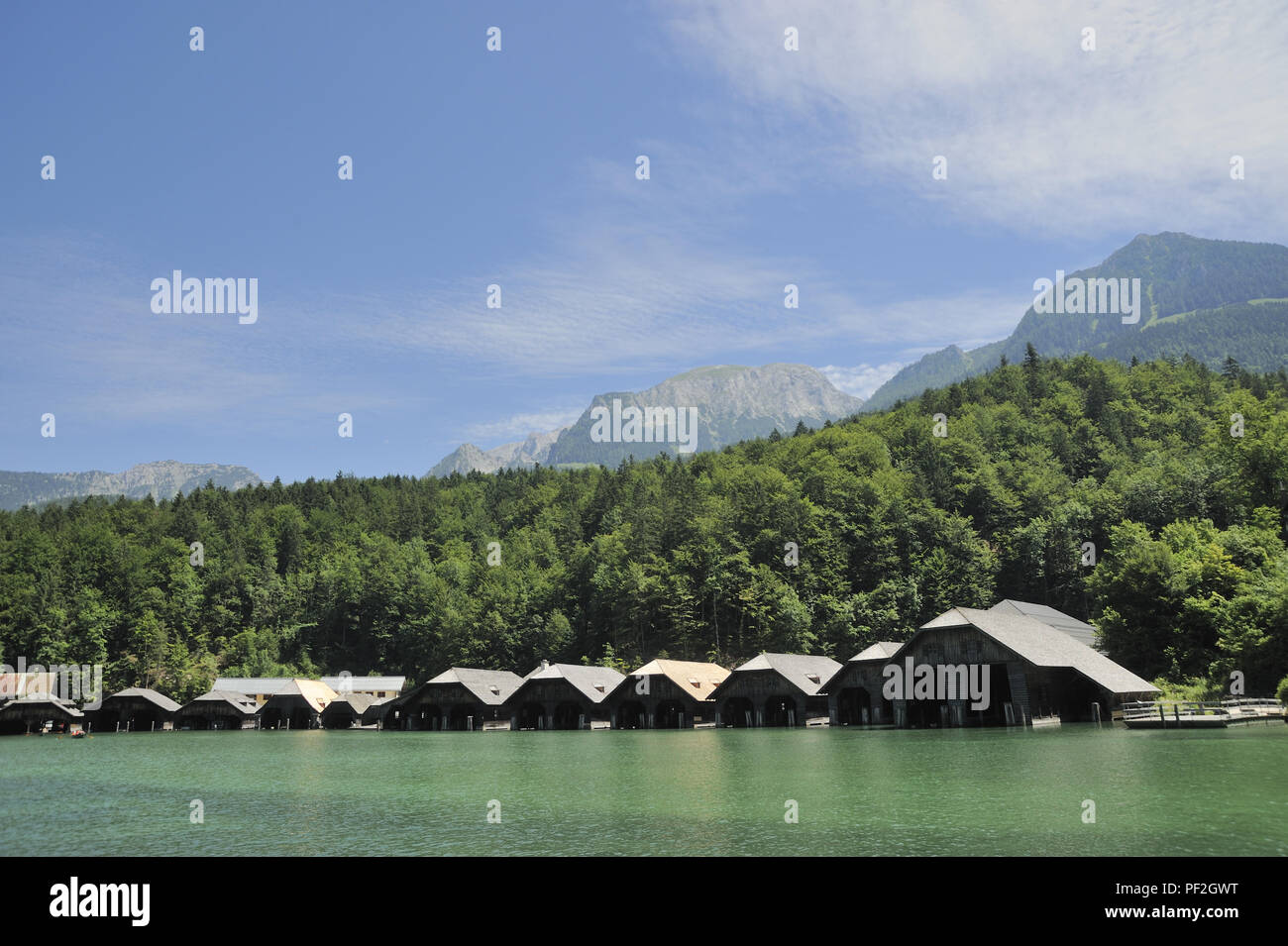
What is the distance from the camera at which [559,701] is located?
2958 inches

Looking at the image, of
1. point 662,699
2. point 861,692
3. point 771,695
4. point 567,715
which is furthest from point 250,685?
point 861,692

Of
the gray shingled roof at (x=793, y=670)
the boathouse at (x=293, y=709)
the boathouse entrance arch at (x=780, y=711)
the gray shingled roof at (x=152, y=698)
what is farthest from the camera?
the boathouse at (x=293, y=709)

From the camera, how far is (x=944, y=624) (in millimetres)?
52906

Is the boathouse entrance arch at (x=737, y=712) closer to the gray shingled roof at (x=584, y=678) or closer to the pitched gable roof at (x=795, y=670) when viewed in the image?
the pitched gable roof at (x=795, y=670)

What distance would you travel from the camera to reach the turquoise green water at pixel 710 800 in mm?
17625

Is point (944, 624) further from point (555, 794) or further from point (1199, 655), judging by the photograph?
point (555, 794)

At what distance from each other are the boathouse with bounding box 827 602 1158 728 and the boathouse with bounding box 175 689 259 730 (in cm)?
6275

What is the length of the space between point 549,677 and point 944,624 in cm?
3307

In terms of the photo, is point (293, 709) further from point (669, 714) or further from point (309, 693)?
point (669, 714)

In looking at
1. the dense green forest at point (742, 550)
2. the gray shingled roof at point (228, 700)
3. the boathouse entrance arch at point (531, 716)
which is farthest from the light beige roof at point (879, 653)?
the gray shingled roof at point (228, 700)

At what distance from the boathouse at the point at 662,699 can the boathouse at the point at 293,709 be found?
1316 inches

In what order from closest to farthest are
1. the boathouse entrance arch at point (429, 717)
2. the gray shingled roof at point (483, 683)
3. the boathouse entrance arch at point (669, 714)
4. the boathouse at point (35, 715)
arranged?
the boathouse entrance arch at point (669, 714), the gray shingled roof at point (483, 683), the boathouse entrance arch at point (429, 717), the boathouse at point (35, 715)

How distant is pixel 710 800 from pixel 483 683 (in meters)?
59.7
